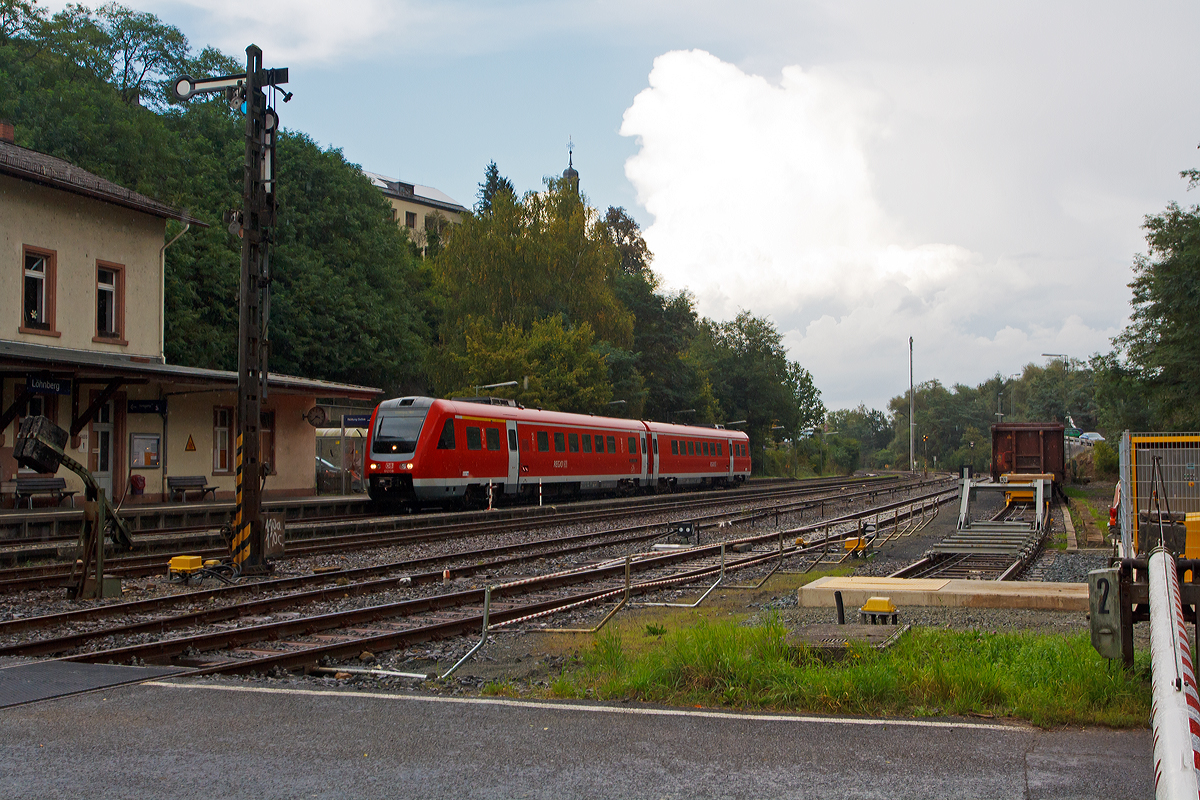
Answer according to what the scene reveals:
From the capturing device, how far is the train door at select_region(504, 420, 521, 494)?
27312 mm

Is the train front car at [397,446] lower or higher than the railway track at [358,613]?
higher

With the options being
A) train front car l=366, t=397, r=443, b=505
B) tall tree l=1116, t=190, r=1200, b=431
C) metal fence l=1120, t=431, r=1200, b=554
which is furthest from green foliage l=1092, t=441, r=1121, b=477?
metal fence l=1120, t=431, r=1200, b=554

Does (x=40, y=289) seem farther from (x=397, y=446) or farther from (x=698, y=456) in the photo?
(x=698, y=456)

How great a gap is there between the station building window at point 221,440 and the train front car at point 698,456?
15473 millimetres

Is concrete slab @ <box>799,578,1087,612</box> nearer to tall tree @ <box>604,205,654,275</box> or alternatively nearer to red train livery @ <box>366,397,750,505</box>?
red train livery @ <box>366,397,750,505</box>

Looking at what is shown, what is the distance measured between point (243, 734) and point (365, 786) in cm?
126

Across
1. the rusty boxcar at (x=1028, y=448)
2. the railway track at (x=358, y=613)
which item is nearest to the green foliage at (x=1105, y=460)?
the rusty boxcar at (x=1028, y=448)

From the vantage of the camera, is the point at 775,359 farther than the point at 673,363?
Yes

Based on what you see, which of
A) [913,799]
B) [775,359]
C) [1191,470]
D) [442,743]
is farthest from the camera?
[775,359]

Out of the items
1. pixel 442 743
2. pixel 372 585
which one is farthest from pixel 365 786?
pixel 372 585

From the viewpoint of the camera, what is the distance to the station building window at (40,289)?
2350 centimetres

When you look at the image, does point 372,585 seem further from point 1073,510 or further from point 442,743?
point 1073,510

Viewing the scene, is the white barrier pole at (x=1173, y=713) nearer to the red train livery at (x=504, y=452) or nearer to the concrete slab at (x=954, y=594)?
the concrete slab at (x=954, y=594)

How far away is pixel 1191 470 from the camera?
1213cm
